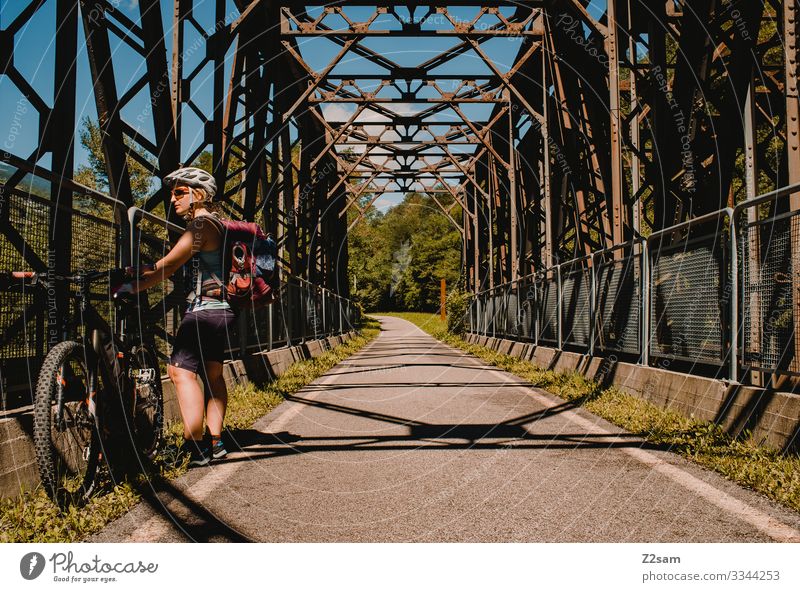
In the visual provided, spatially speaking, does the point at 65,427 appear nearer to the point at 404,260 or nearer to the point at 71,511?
the point at 71,511

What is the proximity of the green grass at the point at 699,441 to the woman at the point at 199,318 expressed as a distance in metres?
3.33

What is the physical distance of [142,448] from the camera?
4516mm

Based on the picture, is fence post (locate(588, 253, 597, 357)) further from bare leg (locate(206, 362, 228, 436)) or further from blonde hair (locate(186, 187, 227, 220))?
blonde hair (locate(186, 187, 227, 220))

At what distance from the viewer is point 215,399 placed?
16.1 feet

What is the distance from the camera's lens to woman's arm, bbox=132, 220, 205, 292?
4023mm

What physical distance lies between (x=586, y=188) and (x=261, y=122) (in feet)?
Answer: 19.7

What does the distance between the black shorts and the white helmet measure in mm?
788

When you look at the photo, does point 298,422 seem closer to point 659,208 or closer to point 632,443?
point 632,443

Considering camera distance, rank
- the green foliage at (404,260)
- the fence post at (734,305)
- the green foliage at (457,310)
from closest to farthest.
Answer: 1. the fence post at (734,305)
2. the green foliage at (457,310)
3. the green foliage at (404,260)

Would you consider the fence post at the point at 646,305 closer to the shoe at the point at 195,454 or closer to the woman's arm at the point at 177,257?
the shoe at the point at 195,454

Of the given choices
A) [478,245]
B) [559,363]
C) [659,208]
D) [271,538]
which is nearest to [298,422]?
[271,538]

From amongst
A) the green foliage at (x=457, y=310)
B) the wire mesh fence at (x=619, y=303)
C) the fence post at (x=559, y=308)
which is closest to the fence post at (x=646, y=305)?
the wire mesh fence at (x=619, y=303)

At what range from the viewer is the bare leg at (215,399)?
191 inches
